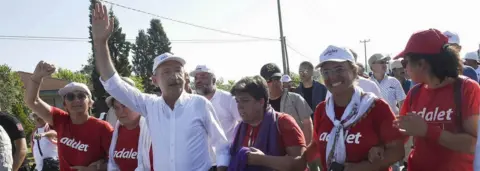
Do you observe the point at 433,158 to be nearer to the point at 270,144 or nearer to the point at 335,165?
the point at 335,165

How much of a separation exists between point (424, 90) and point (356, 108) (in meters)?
0.51

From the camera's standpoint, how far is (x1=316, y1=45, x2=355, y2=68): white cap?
2.91 metres

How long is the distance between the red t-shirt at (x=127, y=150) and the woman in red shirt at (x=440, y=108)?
2273 mm

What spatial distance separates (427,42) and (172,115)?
6.03 feet

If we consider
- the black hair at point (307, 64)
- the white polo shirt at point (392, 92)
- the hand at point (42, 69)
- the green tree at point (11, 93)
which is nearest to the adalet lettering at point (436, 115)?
the hand at point (42, 69)

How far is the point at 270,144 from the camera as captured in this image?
3131mm

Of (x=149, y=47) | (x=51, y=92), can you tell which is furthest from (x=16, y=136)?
(x=149, y=47)

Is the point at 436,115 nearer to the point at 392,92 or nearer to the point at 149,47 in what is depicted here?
the point at 392,92

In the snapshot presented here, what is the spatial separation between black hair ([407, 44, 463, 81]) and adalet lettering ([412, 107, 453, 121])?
21 centimetres

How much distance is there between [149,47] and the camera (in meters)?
68.6

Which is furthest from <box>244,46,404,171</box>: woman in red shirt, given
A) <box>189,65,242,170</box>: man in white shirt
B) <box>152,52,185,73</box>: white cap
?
<box>189,65,242,170</box>: man in white shirt

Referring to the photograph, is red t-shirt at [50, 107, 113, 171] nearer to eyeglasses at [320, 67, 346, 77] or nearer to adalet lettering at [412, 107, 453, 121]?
eyeglasses at [320, 67, 346, 77]

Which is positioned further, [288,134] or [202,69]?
[202,69]

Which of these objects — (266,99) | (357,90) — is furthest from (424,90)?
(266,99)
